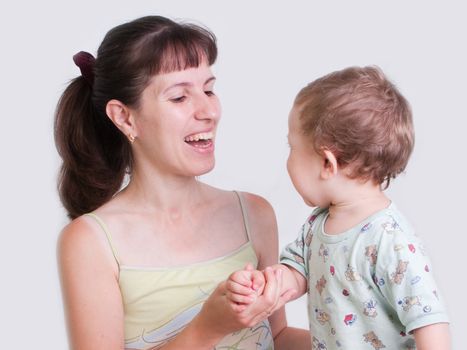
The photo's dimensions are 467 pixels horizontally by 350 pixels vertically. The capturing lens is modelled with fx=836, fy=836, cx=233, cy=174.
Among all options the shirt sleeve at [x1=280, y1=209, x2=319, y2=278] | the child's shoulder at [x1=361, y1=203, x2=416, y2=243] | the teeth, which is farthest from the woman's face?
the child's shoulder at [x1=361, y1=203, x2=416, y2=243]

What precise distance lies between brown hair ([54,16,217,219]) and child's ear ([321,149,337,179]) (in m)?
0.53

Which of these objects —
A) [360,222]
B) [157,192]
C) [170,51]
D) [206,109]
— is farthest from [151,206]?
[360,222]

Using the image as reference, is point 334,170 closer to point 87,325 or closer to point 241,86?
point 87,325

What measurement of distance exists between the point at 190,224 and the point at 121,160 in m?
0.31

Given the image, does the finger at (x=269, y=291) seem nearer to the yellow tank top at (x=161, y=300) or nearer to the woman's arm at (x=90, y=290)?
the woman's arm at (x=90, y=290)

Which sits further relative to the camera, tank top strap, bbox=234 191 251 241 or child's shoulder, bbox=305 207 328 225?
tank top strap, bbox=234 191 251 241

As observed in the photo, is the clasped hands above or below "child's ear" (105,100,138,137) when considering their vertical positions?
below

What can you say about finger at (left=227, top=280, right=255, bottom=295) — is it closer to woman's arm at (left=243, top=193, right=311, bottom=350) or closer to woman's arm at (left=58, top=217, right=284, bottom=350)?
woman's arm at (left=58, top=217, right=284, bottom=350)

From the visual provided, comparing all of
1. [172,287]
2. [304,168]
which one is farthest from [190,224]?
[304,168]

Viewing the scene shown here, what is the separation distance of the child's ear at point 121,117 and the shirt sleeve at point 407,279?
2.65 feet

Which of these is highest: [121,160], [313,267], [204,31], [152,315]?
[204,31]

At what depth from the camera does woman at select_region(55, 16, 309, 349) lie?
2.24 m

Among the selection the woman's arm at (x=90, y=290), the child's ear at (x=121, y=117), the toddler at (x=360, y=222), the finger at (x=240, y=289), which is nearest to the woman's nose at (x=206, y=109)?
the child's ear at (x=121, y=117)

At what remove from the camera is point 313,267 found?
2.02 metres
